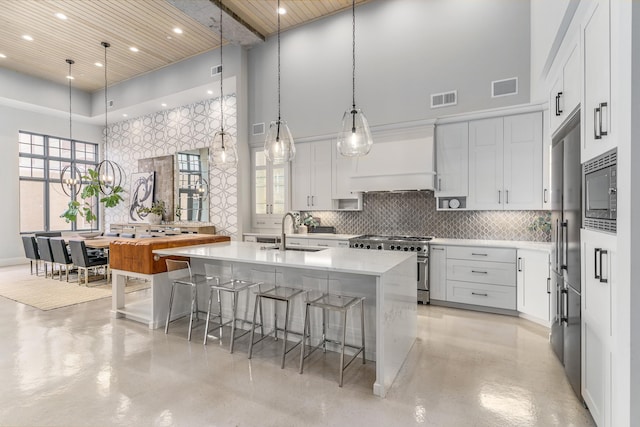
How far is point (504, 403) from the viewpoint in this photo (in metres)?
2.26

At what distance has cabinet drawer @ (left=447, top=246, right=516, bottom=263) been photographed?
395 cm

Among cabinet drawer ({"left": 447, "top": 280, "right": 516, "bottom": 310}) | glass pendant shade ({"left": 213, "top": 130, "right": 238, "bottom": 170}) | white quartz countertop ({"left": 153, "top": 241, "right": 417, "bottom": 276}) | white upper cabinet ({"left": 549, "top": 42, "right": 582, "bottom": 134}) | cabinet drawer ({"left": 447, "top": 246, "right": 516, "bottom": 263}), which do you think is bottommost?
cabinet drawer ({"left": 447, "top": 280, "right": 516, "bottom": 310})

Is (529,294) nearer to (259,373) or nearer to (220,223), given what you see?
(259,373)

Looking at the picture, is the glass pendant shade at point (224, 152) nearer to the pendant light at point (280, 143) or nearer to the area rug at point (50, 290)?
the pendant light at point (280, 143)

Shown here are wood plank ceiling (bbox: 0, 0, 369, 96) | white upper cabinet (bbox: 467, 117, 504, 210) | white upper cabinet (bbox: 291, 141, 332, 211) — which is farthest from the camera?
white upper cabinet (bbox: 291, 141, 332, 211)

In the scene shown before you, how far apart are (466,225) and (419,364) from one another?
255 cm

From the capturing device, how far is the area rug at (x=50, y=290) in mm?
4805

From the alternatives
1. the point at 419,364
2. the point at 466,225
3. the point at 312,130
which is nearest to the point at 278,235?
the point at 312,130

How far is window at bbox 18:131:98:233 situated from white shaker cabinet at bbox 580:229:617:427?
11.1 m

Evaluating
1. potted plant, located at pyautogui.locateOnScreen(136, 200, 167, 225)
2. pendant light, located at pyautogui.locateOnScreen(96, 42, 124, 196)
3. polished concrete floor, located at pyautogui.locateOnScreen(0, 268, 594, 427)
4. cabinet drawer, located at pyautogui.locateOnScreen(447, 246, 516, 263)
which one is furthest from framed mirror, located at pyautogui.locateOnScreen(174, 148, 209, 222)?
cabinet drawer, located at pyautogui.locateOnScreen(447, 246, 516, 263)

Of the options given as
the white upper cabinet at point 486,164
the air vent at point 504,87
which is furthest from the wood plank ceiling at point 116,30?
the white upper cabinet at point 486,164

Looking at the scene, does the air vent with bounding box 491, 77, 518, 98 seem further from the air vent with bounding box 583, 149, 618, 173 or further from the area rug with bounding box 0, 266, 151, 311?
the area rug with bounding box 0, 266, 151, 311

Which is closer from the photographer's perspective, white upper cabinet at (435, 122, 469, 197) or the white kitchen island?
the white kitchen island

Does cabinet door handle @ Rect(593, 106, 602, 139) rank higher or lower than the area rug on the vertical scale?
higher
